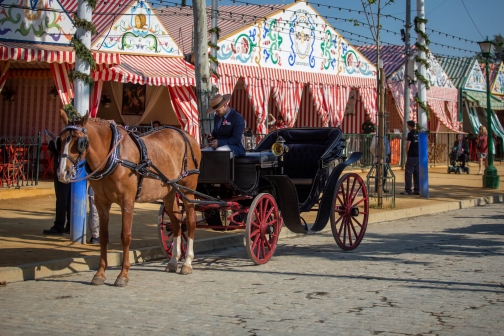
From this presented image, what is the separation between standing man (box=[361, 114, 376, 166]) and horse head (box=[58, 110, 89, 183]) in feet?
66.2

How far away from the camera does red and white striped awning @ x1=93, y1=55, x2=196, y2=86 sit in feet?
58.6

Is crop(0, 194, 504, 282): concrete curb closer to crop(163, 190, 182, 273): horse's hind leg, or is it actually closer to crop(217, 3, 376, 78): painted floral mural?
crop(163, 190, 182, 273): horse's hind leg

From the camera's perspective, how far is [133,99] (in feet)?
71.2

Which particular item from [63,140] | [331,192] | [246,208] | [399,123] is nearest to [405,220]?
[331,192]

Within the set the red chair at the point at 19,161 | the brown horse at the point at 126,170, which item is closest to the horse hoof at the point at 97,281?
the brown horse at the point at 126,170

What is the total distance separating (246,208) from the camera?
10000mm

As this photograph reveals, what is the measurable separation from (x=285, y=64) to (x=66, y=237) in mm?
14053

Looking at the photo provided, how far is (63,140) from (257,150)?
3.95 meters

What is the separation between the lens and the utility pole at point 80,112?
10633mm

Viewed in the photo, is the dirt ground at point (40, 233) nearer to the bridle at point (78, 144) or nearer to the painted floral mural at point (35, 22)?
the bridle at point (78, 144)

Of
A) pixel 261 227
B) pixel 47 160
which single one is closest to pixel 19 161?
pixel 47 160

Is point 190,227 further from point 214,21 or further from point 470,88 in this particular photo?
point 470,88

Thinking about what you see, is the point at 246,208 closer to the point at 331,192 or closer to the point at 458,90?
the point at 331,192

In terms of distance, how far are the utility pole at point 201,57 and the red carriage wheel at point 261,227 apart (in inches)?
129
